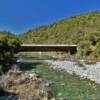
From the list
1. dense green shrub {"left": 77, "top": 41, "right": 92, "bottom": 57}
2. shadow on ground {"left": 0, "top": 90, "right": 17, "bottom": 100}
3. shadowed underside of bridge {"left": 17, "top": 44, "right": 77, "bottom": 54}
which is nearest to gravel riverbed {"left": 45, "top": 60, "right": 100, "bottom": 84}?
shadow on ground {"left": 0, "top": 90, "right": 17, "bottom": 100}

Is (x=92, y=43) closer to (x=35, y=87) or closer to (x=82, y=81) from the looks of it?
(x=82, y=81)

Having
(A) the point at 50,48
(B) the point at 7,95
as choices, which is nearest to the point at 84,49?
(A) the point at 50,48

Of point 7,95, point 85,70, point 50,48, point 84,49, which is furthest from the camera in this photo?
point 50,48

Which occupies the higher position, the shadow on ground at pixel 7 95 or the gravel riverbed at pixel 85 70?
the gravel riverbed at pixel 85 70

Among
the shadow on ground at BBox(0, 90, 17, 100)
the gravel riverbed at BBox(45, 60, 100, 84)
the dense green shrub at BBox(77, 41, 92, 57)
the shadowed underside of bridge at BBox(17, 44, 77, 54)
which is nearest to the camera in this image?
the shadow on ground at BBox(0, 90, 17, 100)

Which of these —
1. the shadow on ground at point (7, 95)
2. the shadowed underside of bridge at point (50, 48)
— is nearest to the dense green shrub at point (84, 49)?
the shadowed underside of bridge at point (50, 48)

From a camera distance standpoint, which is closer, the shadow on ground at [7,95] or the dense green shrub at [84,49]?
the shadow on ground at [7,95]

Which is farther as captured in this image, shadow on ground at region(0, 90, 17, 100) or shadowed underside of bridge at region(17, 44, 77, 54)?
shadowed underside of bridge at region(17, 44, 77, 54)

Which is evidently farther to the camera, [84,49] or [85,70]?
[84,49]

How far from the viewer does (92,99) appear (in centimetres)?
2692

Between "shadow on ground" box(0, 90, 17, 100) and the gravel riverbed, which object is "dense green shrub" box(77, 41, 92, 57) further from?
"shadow on ground" box(0, 90, 17, 100)

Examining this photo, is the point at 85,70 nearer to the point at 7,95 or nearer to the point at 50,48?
the point at 7,95

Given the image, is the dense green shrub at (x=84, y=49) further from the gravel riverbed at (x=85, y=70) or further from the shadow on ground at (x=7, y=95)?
the shadow on ground at (x=7, y=95)

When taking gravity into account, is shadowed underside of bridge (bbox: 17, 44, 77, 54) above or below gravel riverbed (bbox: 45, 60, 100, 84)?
above
